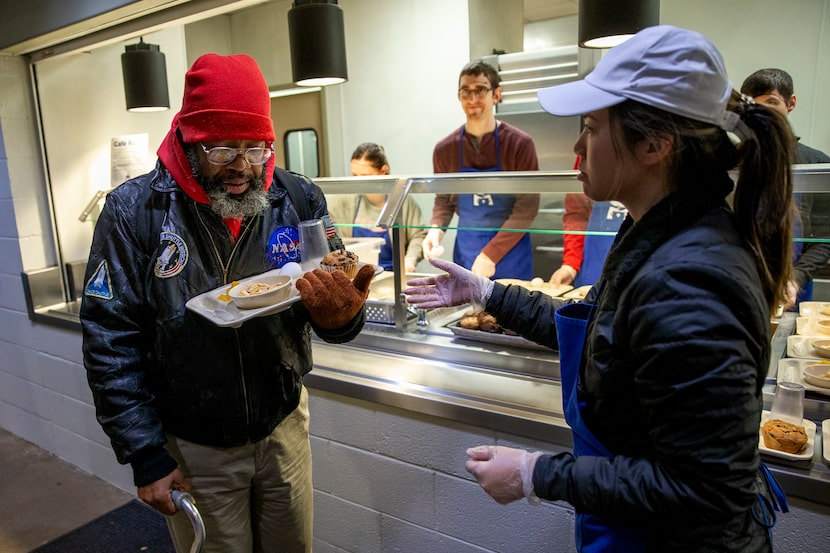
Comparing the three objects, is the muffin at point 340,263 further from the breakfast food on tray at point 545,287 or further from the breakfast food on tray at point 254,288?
the breakfast food on tray at point 545,287

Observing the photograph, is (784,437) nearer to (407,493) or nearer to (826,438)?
(826,438)

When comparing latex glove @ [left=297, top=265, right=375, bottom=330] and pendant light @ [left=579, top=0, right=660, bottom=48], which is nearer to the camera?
latex glove @ [left=297, top=265, right=375, bottom=330]

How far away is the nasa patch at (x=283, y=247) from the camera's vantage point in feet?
5.90

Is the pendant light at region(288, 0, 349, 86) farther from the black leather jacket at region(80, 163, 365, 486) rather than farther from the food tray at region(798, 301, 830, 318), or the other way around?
the food tray at region(798, 301, 830, 318)

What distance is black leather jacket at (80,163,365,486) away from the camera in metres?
1.58

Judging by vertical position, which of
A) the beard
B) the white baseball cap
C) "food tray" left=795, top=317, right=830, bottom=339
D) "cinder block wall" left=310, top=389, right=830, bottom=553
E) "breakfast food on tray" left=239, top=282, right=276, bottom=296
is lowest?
"cinder block wall" left=310, top=389, right=830, bottom=553

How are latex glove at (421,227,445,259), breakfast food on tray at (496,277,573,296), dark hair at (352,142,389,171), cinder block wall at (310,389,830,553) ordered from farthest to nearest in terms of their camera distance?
1. dark hair at (352,142,389,171)
2. latex glove at (421,227,445,259)
3. breakfast food on tray at (496,277,573,296)
4. cinder block wall at (310,389,830,553)

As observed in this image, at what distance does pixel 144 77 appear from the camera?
10.8 feet

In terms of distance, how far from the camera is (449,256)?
405 cm

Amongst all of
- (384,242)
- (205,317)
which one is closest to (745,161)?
(205,317)

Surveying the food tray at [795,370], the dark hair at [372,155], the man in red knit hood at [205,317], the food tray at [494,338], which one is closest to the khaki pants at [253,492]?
the man in red knit hood at [205,317]

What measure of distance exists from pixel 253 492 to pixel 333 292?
2.42 ft

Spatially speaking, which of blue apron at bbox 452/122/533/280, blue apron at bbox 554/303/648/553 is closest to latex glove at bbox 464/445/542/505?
blue apron at bbox 554/303/648/553

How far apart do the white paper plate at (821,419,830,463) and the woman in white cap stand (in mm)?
393
